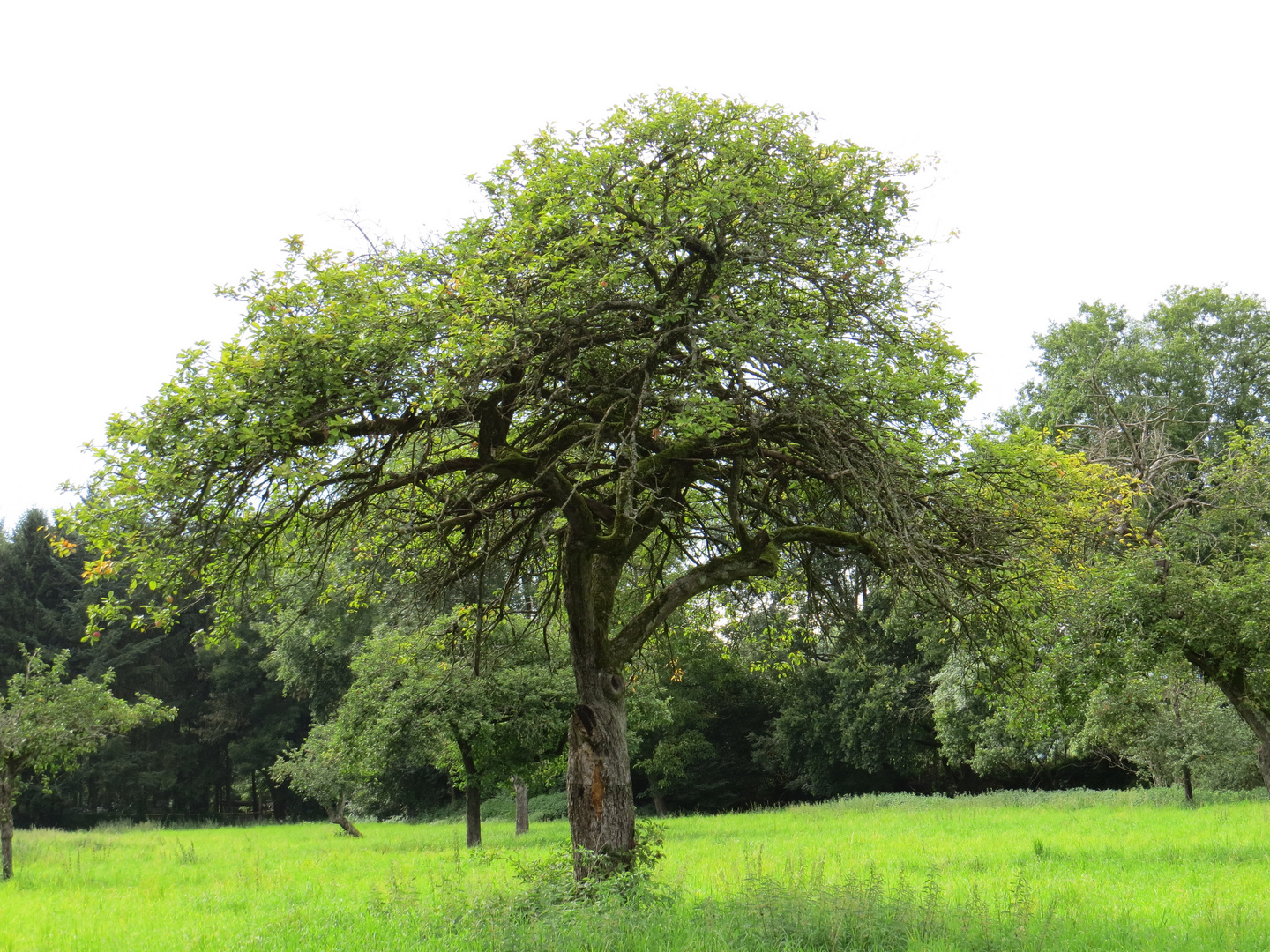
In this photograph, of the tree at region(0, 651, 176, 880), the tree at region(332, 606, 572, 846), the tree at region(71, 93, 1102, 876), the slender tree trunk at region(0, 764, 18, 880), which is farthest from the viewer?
the tree at region(332, 606, 572, 846)

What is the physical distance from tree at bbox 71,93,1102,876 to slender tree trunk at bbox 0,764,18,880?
40.3 ft

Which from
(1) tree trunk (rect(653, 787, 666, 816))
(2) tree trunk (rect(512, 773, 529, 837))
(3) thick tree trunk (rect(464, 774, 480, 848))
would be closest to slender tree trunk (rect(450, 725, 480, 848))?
(3) thick tree trunk (rect(464, 774, 480, 848))

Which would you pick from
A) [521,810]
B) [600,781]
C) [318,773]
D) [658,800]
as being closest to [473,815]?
[521,810]

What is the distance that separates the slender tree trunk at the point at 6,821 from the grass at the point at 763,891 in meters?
0.76

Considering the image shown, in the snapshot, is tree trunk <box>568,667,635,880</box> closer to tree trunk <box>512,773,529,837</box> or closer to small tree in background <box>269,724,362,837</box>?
tree trunk <box>512,773,529,837</box>

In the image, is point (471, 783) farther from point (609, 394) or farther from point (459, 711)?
point (609, 394)

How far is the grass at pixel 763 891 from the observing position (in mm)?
7055

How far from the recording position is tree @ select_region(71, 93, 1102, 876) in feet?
22.5

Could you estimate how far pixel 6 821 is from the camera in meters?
17.3

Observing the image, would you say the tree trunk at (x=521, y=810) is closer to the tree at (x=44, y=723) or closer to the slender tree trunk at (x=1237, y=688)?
the tree at (x=44, y=723)

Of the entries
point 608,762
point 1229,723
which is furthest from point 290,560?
point 1229,723

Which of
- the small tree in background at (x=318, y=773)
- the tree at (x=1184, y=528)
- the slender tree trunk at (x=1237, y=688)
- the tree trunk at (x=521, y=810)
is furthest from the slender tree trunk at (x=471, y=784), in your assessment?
the slender tree trunk at (x=1237, y=688)

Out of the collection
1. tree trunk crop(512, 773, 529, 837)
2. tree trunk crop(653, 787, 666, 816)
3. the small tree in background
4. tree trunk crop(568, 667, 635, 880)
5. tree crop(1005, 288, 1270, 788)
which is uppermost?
tree crop(1005, 288, 1270, 788)

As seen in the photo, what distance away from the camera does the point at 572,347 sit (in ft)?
25.9
